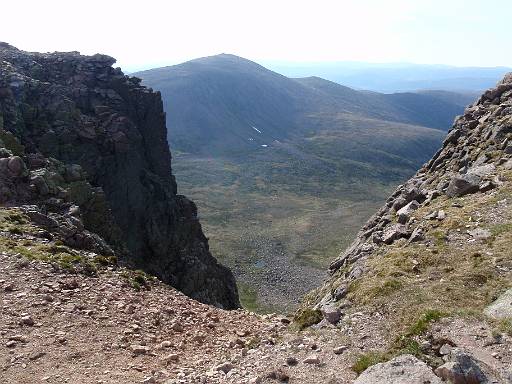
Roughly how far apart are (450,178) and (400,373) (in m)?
22.9

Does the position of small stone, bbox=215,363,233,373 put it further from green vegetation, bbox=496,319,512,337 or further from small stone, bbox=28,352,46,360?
green vegetation, bbox=496,319,512,337

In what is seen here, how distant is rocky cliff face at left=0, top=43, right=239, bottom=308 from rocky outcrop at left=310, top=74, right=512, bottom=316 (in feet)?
69.5

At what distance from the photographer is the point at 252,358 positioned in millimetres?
18578

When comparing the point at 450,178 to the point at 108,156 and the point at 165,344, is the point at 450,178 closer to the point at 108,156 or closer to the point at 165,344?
the point at 165,344

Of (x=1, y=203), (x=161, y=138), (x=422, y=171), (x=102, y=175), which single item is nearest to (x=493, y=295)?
(x=422, y=171)

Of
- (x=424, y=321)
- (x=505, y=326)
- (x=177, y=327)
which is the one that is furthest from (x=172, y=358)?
(x=505, y=326)

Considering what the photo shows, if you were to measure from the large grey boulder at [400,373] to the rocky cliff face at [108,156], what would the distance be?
1105 inches

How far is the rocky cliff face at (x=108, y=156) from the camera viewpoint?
46188 millimetres

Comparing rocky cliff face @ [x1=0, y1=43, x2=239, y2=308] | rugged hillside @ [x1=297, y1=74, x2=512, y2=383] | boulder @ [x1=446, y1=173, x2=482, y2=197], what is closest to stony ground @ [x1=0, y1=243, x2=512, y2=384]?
rugged hillside @ [x1=297, y1=74, x2=512, y2=383]

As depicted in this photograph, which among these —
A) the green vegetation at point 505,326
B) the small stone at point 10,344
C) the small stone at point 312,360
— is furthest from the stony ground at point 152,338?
the green vegetation at point 505,326

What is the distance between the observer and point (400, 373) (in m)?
15.4

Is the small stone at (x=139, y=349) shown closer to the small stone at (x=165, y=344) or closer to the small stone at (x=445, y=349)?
the small stone at (x=165, y=344)

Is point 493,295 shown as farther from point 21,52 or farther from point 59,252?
point 21,52

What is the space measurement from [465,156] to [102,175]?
40.0 m
